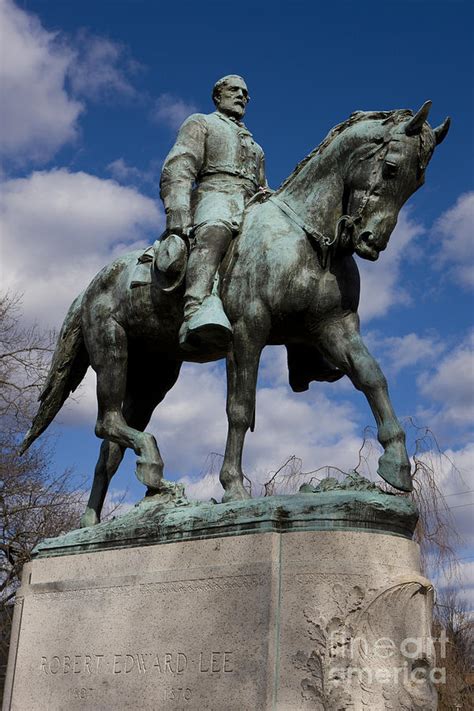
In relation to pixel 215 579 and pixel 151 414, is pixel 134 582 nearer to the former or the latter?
pixel 215 579

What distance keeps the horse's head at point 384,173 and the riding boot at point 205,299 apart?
102 centimetres

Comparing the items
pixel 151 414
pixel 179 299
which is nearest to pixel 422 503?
pixel 151 414

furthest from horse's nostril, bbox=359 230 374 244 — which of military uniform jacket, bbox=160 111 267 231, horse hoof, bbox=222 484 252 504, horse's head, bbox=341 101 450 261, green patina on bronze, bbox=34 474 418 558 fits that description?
horse hoof, bbox=222 484 252 504

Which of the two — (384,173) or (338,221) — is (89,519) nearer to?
(338,221)

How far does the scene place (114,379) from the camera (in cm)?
805

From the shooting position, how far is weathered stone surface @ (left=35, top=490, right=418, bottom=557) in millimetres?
5887

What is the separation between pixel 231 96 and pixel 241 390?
9.92 feet

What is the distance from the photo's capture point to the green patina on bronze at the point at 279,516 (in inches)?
232

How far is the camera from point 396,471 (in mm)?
6430

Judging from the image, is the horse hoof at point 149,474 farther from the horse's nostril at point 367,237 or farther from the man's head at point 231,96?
the man's head at point 231,96

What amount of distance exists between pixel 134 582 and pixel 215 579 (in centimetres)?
82

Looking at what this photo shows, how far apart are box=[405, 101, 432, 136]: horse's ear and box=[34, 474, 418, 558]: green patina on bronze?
2.51 metres

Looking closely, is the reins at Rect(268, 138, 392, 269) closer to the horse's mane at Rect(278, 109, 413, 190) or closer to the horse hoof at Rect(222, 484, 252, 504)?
the horse's mane at Rect(278, 109, 413, 190)

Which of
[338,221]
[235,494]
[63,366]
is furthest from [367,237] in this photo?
[63,366]
